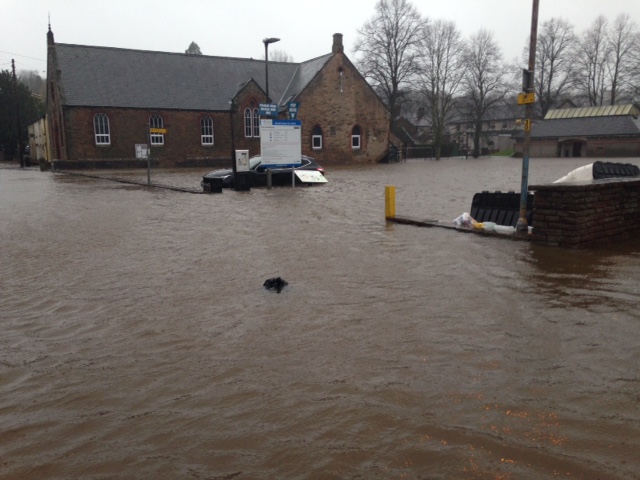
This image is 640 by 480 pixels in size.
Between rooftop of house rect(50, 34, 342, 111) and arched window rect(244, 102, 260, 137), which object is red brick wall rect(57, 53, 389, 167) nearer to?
arched window rect(244, 102, 260, 137)

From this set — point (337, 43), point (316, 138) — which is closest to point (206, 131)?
point (316, 138)

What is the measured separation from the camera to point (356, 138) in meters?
52.9

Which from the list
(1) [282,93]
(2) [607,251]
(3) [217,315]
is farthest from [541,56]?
(3) [217,315]

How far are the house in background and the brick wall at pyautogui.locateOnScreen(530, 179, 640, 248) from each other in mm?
57687

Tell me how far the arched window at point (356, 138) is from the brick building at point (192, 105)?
0.09m

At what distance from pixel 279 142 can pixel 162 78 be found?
2968 centimetres

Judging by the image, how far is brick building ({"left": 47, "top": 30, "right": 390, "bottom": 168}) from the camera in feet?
142

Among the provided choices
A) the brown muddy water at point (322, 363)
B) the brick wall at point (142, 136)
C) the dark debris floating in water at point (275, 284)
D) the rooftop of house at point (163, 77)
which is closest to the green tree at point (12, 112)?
the rooftop of house at point (163, 77)

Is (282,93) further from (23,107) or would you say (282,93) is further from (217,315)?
(217,315)

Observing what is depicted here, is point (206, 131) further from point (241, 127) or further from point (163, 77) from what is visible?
point (163, 77)

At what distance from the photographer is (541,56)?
76875mm

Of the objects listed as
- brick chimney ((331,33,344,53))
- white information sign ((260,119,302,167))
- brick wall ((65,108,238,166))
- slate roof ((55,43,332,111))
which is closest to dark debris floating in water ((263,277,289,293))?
white information sign ((260,119,302,167))

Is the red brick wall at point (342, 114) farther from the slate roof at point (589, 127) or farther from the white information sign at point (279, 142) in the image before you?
the white information sign at point (279, 142)

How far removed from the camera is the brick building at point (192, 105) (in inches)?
1706
